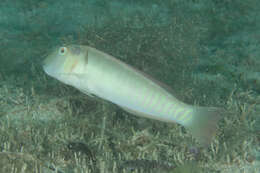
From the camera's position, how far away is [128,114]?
476 centimetres

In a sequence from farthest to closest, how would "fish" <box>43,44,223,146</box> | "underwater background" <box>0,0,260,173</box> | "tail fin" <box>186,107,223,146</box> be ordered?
1. "underwater background" <box>0,0,260,173</box>
2. "tail fin" <box>186,107,223,146</box>
3. "fish" <box>43,44,223,146</box>

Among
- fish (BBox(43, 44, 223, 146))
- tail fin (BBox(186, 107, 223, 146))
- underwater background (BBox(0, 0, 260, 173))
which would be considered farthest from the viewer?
underwater background (BBox(0, 0, 260, 173))

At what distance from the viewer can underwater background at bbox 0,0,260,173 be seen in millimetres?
3770

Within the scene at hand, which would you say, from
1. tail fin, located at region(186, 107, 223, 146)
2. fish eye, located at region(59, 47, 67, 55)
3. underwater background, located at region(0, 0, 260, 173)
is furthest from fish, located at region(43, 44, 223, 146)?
underwater background, located at region(0, 0, 260, 173)

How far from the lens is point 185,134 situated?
4.45 meters

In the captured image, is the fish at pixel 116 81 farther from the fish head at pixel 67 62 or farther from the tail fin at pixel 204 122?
the tail fin at pixel 204 122

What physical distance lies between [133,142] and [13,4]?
12.1 m

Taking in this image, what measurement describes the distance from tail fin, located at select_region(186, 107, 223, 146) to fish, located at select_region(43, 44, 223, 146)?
0.34 ft

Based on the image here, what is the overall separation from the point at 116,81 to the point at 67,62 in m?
0.53

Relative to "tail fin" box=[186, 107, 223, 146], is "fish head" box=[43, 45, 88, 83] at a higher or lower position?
higher

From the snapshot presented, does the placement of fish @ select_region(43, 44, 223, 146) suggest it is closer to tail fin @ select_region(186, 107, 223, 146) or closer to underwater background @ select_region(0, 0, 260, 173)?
tail fin @ select_region(186, 107, 223, 146)

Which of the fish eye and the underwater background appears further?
the underwater background

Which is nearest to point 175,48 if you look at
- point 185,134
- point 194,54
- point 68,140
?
point 194,54

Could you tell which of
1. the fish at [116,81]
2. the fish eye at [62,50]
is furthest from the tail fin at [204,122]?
the fish eye at [62,50]
